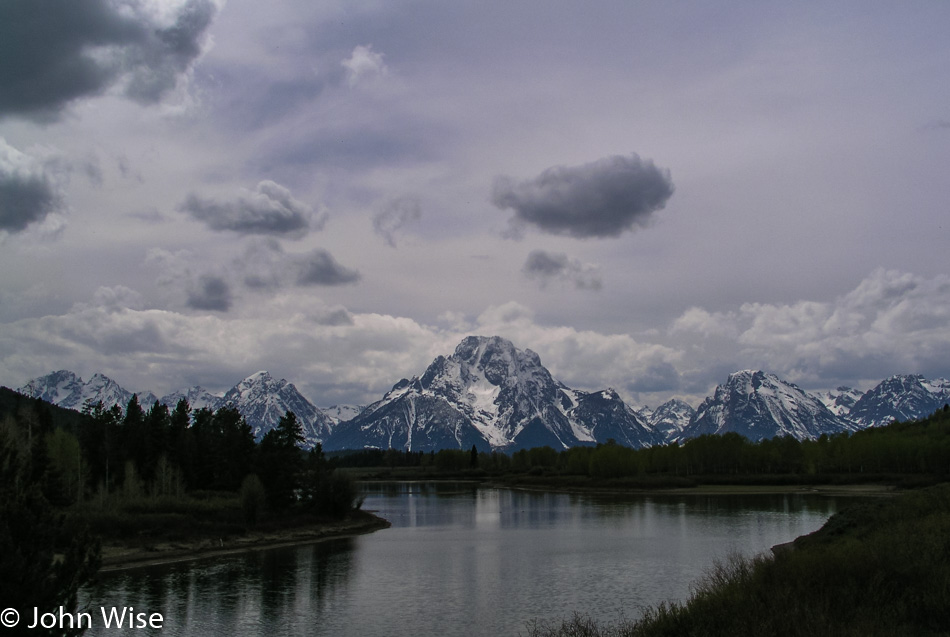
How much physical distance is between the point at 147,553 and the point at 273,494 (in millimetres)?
31099

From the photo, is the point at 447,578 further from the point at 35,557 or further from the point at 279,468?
the point at 279,468

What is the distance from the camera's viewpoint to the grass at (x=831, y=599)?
925 inches

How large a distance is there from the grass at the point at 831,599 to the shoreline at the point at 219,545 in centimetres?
5496

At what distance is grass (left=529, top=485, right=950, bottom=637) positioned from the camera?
925 inches

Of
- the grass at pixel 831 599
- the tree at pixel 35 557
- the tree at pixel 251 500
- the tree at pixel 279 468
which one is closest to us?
the tree at pixel 35 557

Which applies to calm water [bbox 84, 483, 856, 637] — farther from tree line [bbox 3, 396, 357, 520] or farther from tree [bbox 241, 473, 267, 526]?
tree line [bbox 3, 396, 357, 520]

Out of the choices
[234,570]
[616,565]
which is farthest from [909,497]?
[234,570]

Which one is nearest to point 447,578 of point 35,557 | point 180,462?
point 35,557

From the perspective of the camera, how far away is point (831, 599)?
2708cm

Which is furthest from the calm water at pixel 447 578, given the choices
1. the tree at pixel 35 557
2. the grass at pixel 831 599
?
the grass at pixel 831 599

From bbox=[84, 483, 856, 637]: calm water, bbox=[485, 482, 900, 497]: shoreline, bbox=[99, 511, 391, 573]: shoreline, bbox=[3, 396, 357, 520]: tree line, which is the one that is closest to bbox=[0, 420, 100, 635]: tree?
bbox=[84, 483, 856, 637]: calm water

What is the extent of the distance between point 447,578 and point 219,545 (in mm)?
33812

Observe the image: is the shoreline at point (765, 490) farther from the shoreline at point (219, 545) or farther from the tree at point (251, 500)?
the tree at point (251, 500)

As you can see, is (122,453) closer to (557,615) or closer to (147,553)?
(147,553)
